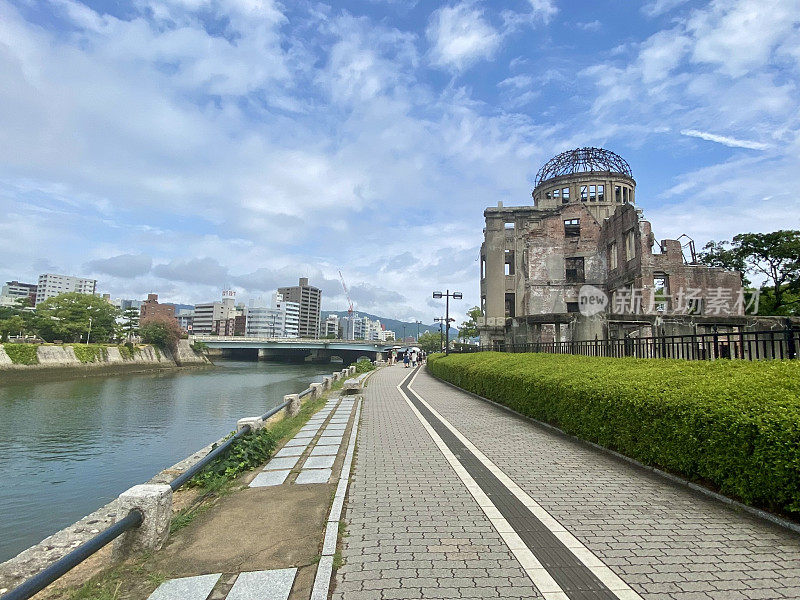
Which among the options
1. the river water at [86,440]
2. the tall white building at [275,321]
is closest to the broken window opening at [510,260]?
the river water at [86,440]

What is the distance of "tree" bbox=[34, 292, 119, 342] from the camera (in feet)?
174

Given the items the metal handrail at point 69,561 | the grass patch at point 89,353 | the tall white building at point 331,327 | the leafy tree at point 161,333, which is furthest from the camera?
the tall white building at point 331,327

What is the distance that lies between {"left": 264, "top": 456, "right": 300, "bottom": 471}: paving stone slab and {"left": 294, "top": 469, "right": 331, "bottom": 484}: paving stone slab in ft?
1.59

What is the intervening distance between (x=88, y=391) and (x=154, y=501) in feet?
108

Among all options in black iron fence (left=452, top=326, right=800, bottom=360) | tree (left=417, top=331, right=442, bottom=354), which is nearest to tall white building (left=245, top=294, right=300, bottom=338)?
tree (left=417, top=331, right=442, bottom=354)

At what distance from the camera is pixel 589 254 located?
38.6 m

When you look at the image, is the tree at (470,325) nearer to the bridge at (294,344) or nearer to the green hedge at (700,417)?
the bridge at (294,344)

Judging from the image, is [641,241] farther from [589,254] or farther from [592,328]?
[592,328]

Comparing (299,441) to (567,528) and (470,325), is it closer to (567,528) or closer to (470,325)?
(567,528)

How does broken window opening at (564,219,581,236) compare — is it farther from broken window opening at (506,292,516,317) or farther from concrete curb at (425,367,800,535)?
concrete curb at (425,367,800,535)

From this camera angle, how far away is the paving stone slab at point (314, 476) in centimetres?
617

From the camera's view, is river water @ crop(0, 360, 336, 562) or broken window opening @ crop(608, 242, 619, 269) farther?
broken window opening @ crop(608, 242, 619, 269)

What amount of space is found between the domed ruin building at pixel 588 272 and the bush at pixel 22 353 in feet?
130

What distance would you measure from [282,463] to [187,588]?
380 cm
